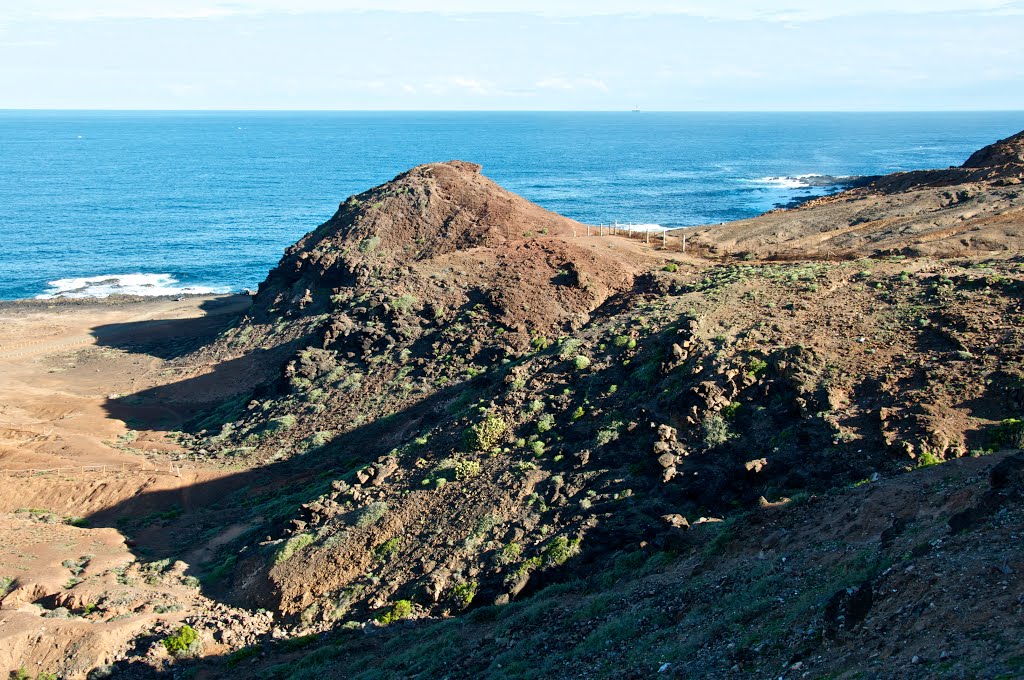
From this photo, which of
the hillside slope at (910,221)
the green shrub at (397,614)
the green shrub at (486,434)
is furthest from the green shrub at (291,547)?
the hillside slope at (910,221)

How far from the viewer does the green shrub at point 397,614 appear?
65.6ft

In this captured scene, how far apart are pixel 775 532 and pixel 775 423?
5.25m

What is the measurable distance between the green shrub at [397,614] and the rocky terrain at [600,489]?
0.25ft

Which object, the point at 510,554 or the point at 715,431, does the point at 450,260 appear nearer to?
the point at 715,431

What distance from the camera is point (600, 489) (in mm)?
22031

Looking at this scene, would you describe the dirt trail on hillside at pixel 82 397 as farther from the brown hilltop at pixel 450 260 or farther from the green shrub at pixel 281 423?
the brown hilltop at pixel 450 260

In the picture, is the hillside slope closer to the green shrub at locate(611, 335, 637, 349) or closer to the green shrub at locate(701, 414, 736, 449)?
the green shrub at locate(611, 335, 637, 349)

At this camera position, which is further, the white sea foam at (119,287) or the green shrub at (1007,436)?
the white sea foam at (119,287)

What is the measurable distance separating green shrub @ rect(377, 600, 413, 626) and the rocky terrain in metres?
0.08

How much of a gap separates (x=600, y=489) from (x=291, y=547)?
8578mm

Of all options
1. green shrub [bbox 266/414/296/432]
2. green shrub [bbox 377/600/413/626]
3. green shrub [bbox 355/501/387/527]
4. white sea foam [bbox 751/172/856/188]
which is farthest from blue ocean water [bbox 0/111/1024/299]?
green shrub [bbox 377/600/413/626]

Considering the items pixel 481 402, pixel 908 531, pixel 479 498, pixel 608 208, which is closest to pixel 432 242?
pixel 481 402

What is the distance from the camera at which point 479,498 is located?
22828mm

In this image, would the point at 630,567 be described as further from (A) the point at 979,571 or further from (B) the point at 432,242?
(B) the point at 432,242
